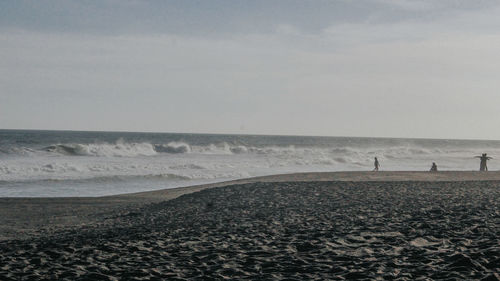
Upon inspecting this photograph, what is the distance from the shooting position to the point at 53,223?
12.6m

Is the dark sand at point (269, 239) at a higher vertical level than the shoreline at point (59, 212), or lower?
higher

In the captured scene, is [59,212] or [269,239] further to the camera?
[59,212]

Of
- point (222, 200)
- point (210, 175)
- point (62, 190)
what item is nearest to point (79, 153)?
point (210, 175)

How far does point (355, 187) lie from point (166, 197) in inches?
280

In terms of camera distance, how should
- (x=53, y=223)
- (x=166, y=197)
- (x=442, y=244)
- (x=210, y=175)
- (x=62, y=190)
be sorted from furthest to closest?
(x=210, y=175), (x=62, y=190), (x=166, y=197), (x=53, y=223), (x=442, y=244)

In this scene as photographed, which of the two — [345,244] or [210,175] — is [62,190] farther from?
[345,244]

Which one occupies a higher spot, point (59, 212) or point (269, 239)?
point (269, 239)

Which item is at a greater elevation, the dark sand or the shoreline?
the dark sand

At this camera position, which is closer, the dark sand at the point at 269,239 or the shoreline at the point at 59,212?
the dark sand at the point at 269,239

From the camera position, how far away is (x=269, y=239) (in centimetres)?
826

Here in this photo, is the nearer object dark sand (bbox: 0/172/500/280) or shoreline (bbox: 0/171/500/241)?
dark sand (bbox: 0/172/500/280)

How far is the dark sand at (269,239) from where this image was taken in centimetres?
623

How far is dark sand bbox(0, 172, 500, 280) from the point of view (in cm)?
623

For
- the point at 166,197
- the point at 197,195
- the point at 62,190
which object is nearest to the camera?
the point at 197,195
